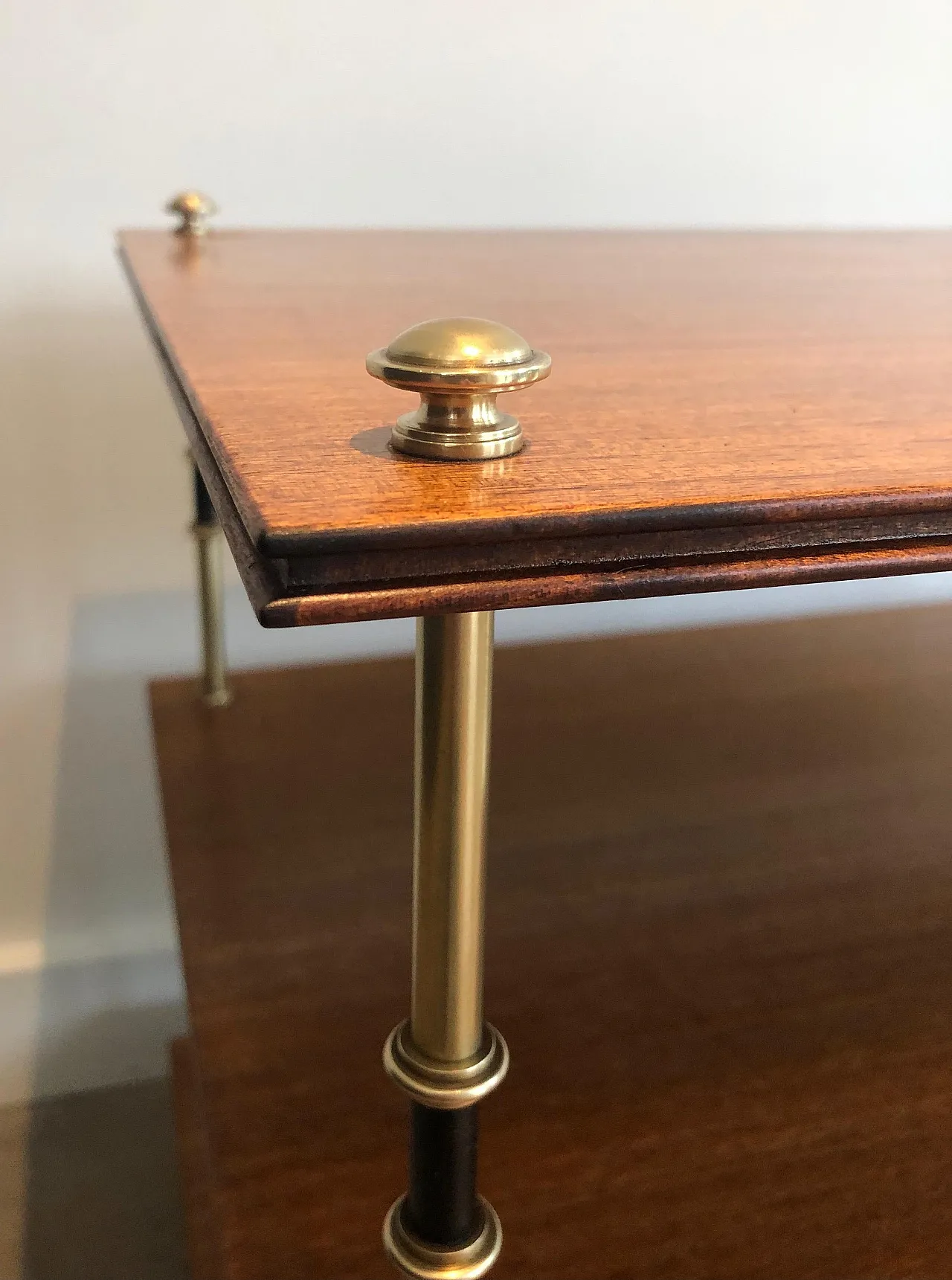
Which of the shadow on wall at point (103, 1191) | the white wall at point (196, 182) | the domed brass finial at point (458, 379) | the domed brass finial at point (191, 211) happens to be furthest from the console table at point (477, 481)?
the shadow on wall at point (103, 1191)

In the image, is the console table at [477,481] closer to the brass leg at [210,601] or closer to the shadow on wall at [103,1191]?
the brass leg at [210,601]

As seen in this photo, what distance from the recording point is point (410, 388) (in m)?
0.26

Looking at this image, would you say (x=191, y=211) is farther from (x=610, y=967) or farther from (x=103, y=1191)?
(x=103, y=1191)

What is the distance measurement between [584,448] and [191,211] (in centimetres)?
54

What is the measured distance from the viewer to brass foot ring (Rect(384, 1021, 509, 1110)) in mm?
321

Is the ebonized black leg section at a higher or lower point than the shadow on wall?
higher

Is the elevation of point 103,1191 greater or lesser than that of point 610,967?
lesser

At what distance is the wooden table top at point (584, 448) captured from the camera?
23 cm

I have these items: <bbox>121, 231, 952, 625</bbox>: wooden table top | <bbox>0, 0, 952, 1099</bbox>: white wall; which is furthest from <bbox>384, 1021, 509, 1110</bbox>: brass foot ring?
<bbox>0, 0, 952, 1099</bbox>: white wall

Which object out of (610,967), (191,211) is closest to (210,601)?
(191,211)

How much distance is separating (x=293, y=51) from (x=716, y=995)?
2.24 feet

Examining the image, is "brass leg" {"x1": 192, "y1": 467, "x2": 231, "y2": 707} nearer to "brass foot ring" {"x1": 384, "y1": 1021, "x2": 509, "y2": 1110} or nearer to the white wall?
the white wall

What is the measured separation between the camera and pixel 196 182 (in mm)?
832

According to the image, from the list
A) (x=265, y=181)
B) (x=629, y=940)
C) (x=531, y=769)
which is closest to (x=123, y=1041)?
(x=531, y=769)
